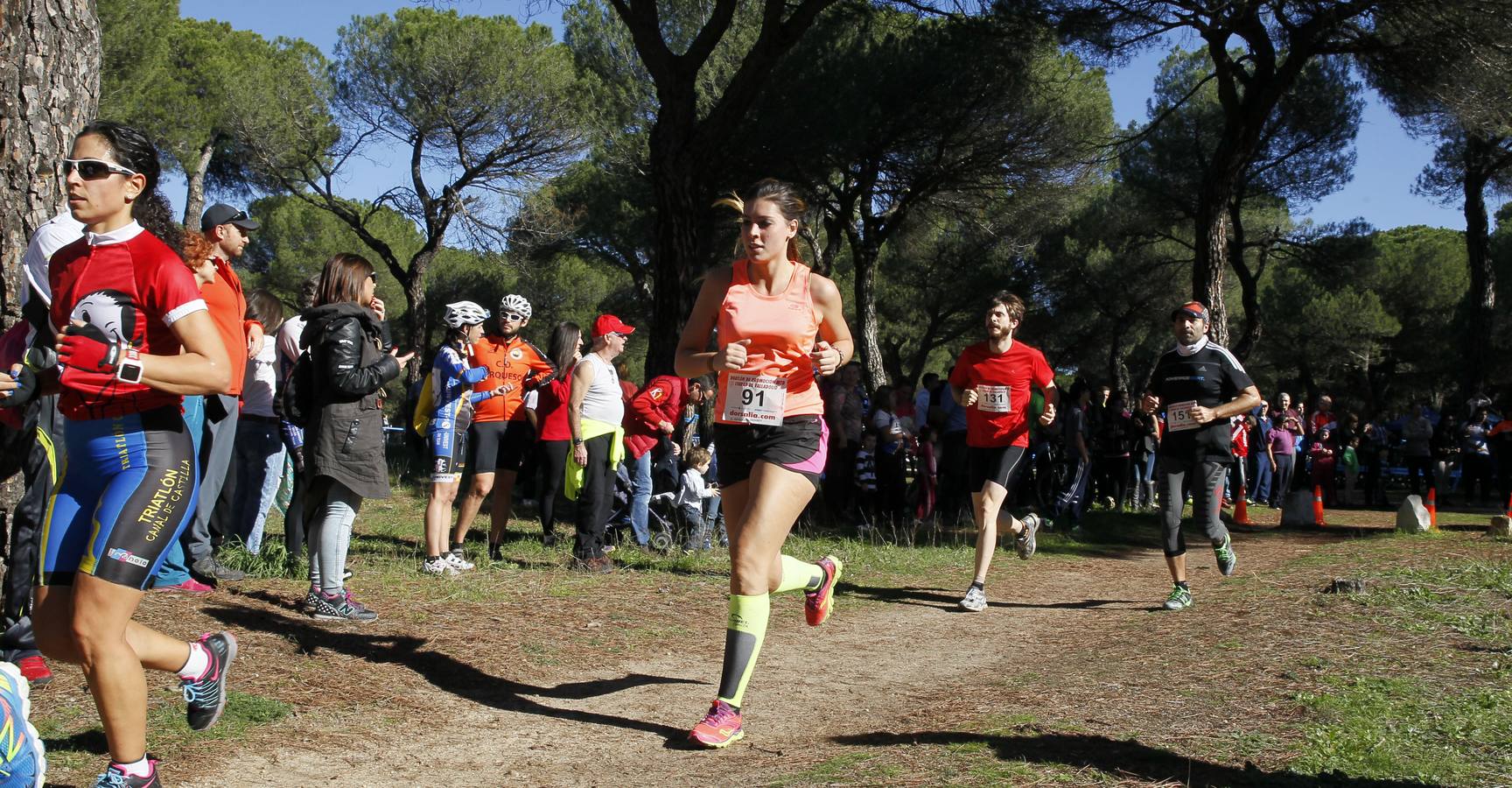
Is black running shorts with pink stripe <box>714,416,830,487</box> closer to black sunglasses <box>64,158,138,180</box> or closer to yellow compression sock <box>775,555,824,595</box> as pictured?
yellow compression sock <box>775,555,824,595</box>

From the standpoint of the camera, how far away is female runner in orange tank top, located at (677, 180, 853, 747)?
4.17 meters

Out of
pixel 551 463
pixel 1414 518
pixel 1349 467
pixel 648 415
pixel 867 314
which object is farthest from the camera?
pixel 867 314

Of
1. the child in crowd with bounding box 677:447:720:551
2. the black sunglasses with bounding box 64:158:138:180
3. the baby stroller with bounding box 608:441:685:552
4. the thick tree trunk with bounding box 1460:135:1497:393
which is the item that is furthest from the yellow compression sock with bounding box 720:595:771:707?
the thick tree trunk with bounding box 1460:135:1497:393

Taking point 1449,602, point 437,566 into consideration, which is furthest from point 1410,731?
point 437,566

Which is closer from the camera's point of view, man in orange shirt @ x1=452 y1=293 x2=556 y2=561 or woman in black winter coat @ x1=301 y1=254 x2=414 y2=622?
woman in black winter coat @ x1=301 y1=254 x2=414 y2=622

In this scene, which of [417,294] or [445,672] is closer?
[445,672]

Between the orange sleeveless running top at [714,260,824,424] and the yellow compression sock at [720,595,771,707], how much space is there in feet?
2.24

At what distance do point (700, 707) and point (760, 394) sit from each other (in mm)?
1367

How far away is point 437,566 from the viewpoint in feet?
23.1

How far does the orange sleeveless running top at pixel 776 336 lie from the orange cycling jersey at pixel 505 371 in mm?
3323

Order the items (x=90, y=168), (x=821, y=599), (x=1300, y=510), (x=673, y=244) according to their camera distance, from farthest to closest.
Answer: (x=1300, y=510) → (x=673, y=244) → (x=821, y=599) → (x=90, y=168)

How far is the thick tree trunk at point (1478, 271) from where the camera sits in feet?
73.0

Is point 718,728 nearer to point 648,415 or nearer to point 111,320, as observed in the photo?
point 111,320

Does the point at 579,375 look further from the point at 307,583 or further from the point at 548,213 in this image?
the point at 548,213
